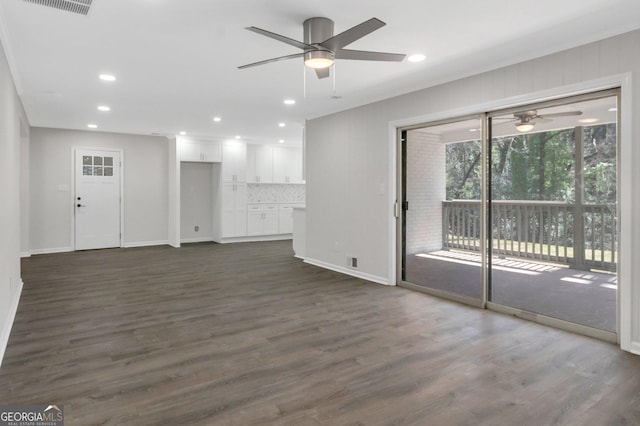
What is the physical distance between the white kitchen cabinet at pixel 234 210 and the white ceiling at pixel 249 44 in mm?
3864

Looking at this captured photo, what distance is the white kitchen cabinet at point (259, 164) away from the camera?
986 centimetres

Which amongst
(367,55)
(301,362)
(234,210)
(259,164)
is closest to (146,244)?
(234,210)

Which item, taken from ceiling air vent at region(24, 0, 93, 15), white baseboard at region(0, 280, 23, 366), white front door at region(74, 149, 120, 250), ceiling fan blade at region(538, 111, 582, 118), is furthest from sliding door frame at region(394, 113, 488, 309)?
white front door at region(74, 149, 120, 250)

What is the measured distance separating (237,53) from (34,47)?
1776 millimetres

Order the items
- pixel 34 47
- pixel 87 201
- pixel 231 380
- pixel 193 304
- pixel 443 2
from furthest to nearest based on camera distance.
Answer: pixel 87 201
pixel 193 304
pixel 34 47
pixel 443 2
pixel 231 380

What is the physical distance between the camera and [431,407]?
2.25 metres

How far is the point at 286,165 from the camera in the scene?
10.4m

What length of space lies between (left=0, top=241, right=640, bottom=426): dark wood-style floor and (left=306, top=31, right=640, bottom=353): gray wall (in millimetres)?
712

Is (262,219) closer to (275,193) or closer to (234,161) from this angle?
(275,193)

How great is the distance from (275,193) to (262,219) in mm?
848

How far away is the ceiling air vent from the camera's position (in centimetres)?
270

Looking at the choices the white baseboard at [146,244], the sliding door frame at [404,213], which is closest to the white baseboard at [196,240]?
the white baseboard at [146,244]

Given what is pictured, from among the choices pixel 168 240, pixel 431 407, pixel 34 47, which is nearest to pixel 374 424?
pixel 431 407

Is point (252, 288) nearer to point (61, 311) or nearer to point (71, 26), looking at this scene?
point (61, 311)
